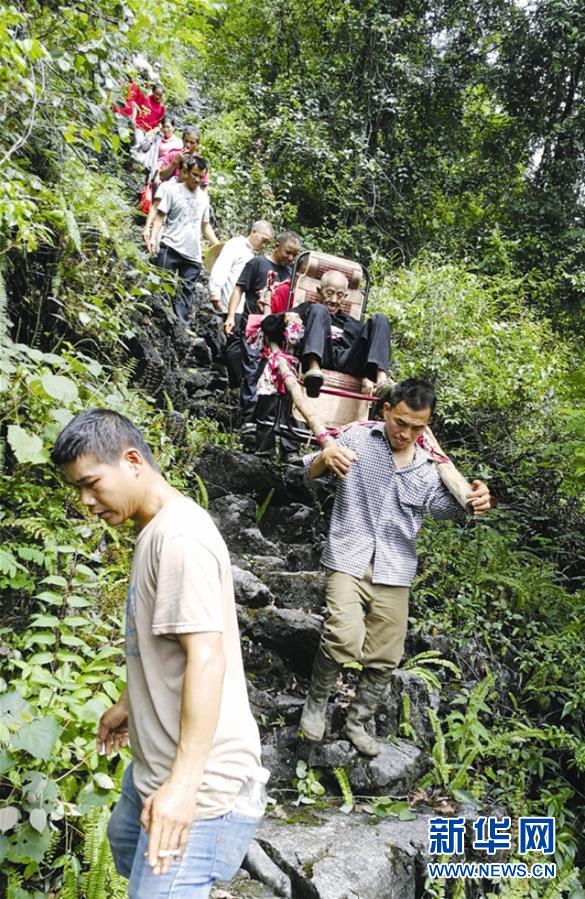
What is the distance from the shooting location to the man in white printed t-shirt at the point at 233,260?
7902mm

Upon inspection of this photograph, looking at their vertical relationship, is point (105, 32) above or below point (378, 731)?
above

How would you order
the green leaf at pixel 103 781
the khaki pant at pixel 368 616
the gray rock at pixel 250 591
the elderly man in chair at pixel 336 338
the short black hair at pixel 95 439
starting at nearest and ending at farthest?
1. the short black hair at pixel 95 439
2. the green leaf at pixel 103 781
3. the khaki pant at pixel 368 616
4. the gray rock at pixel 250 591
5. the elderly man in chair at pixel 336 338

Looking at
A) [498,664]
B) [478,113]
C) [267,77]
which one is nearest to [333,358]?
[498,664]

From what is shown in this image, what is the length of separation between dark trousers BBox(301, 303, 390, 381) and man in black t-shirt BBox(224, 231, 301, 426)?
51.3 inches

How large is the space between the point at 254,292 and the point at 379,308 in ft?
8.25

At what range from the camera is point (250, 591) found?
15.3 ft

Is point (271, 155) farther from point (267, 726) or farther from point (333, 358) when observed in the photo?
point (267, 726)

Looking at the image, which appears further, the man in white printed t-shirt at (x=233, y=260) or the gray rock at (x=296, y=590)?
the man in white printed t-shirt at (x=233, y=260)

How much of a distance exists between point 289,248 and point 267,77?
1134cm

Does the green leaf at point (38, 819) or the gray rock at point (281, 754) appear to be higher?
the green leaf at point (38, 819)

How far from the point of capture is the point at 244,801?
1840mm

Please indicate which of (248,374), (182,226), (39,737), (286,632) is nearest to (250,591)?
(286,632)

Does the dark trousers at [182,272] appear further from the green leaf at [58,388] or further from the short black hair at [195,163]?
the green leaf at [58,388]

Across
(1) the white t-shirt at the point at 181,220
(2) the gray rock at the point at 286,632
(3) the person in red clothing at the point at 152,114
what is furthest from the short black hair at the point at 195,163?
Answer: (2) the gray rock at the point at 286,632
